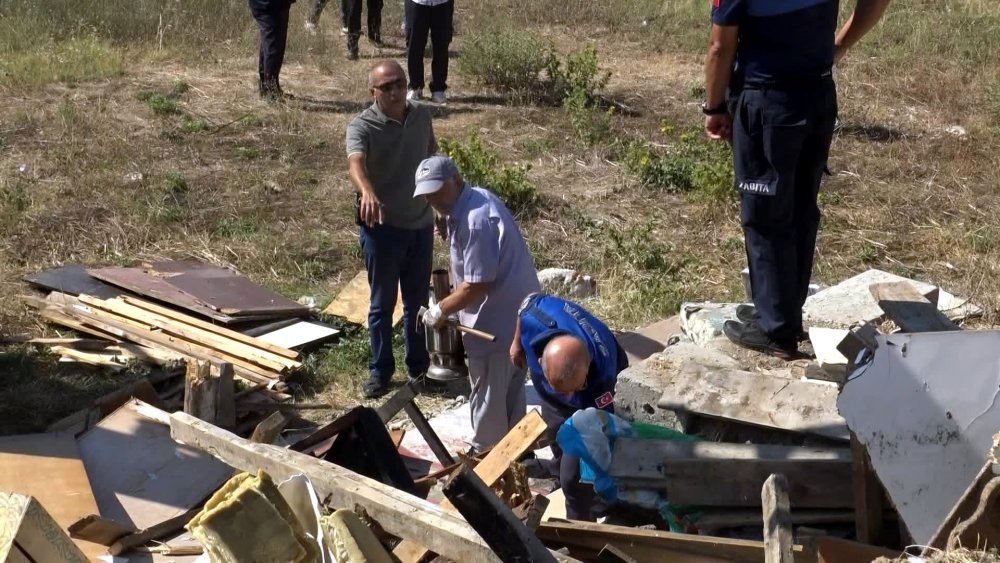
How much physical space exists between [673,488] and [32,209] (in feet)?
23.1

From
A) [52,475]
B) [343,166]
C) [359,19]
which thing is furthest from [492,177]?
[359,19]

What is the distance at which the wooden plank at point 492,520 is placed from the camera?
3318 millimetres

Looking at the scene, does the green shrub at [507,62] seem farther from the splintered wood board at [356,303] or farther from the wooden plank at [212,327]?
the wooden plank at [212,327]

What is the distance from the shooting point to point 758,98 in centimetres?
504

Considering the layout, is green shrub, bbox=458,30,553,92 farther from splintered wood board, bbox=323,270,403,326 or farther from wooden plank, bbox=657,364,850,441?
wooden plank, bbox=657,364,850,441

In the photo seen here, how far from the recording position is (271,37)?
1242 centimetres

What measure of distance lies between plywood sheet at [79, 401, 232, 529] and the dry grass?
791mm

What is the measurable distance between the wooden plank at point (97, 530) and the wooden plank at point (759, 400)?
2.63 metres

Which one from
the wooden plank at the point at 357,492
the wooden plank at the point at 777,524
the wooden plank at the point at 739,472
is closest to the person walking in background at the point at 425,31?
the wooden plank at the point at 357,492

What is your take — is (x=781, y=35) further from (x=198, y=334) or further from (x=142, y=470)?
(x=198, y=334)

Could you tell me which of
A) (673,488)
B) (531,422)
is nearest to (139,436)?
(531,422)

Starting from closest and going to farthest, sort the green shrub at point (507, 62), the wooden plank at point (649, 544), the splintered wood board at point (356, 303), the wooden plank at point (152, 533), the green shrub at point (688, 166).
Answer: the wooden plank at point (649, 544)
the wooden plank at point (152, 533)
the splintered wood board at point (356, 303)
the green shrub at point (688, 166)
the green shrub at point (507, 62)

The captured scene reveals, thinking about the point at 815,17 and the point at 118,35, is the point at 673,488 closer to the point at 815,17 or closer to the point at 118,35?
the point at 815,17

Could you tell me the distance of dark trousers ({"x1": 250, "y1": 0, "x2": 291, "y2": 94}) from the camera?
12.2 meters
